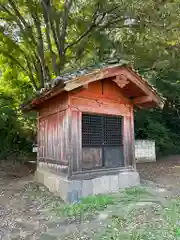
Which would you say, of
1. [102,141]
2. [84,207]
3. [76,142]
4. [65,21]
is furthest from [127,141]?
[65,21]

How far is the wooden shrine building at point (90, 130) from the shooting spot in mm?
5234

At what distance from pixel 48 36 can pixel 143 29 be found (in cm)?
383

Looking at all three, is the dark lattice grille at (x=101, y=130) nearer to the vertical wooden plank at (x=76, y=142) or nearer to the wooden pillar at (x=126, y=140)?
the wooden pillar at (x=126, y=140)

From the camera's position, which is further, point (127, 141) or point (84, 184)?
point (127, 141)

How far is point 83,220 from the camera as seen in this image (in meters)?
3.97

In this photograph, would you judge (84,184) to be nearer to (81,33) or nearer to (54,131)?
(54,131)

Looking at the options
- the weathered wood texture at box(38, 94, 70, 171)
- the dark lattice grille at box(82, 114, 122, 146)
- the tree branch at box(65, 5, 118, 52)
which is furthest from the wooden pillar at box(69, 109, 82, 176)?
the tree branch at box(65, 5, 118, 52)

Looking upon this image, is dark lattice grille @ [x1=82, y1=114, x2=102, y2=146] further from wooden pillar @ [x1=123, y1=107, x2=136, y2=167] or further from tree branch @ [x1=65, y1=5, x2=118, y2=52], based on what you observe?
tree branch @ [x1=65, y1=5, x2=118, y2=52]

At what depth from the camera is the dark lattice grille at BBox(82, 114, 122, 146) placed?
5742mm

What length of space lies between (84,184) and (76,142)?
Result: 1.04 m

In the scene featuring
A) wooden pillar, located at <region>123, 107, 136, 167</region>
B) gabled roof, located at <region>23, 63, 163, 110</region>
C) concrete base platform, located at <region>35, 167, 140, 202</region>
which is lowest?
concrete base platform, located at <region>35, 167, 140, 202</region>

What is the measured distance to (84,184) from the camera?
5.28m

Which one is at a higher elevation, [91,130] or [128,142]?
[91,130]

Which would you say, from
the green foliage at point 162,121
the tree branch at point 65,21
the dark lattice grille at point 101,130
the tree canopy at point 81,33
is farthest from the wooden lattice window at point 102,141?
the green foliage at point 162,121
